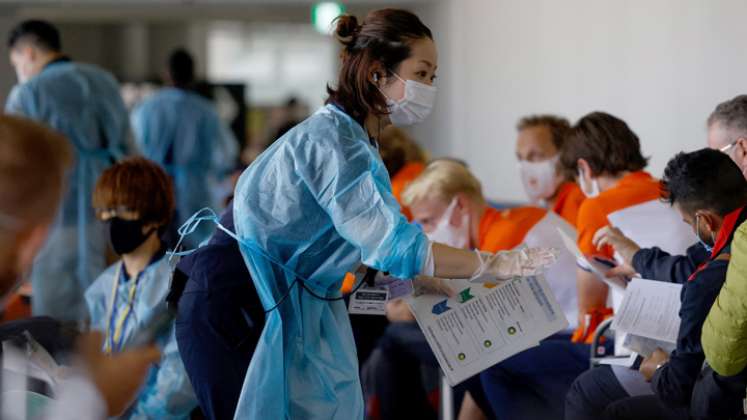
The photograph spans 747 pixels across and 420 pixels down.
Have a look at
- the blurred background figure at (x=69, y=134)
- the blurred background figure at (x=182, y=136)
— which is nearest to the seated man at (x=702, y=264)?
the blurred background figure at (x=69, y=134)

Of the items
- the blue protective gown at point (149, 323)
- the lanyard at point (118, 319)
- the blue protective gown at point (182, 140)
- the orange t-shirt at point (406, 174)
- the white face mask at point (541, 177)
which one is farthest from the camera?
the blue protective gown at point (182, 140)

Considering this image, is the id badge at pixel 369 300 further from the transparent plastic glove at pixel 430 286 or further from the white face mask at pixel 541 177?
the white face mask at pixel 541 177

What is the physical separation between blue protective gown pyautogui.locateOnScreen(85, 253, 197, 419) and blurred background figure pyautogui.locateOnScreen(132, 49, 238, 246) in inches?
131

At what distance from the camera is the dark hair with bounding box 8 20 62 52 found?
5.10 meters

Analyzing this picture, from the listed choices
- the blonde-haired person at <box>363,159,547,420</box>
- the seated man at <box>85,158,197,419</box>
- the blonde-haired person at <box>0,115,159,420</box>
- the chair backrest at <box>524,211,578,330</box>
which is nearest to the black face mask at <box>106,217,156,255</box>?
the seated man at <box>85,158,197,419</box>

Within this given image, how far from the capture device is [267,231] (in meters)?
2.49

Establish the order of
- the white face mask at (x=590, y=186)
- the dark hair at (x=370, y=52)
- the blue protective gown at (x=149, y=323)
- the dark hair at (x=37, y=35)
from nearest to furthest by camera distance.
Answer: the dark hair at (x=370, y=52) → the blue protective gown at (x=149, y=323) → the white face mask at (x=590, y=186) → the dark hair at (x=37, y=35)

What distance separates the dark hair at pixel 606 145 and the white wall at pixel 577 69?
0.37m

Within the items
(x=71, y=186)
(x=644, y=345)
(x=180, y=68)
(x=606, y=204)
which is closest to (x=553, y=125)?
(x=606, y=204)

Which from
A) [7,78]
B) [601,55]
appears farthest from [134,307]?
[7,78]

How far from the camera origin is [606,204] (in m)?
3.15

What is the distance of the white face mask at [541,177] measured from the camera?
4.09 meters

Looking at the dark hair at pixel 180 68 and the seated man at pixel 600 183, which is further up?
→ the seated man at pixel 600 183

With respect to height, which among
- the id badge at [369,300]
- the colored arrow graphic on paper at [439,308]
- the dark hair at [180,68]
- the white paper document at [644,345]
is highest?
the id badge at [369,300]
